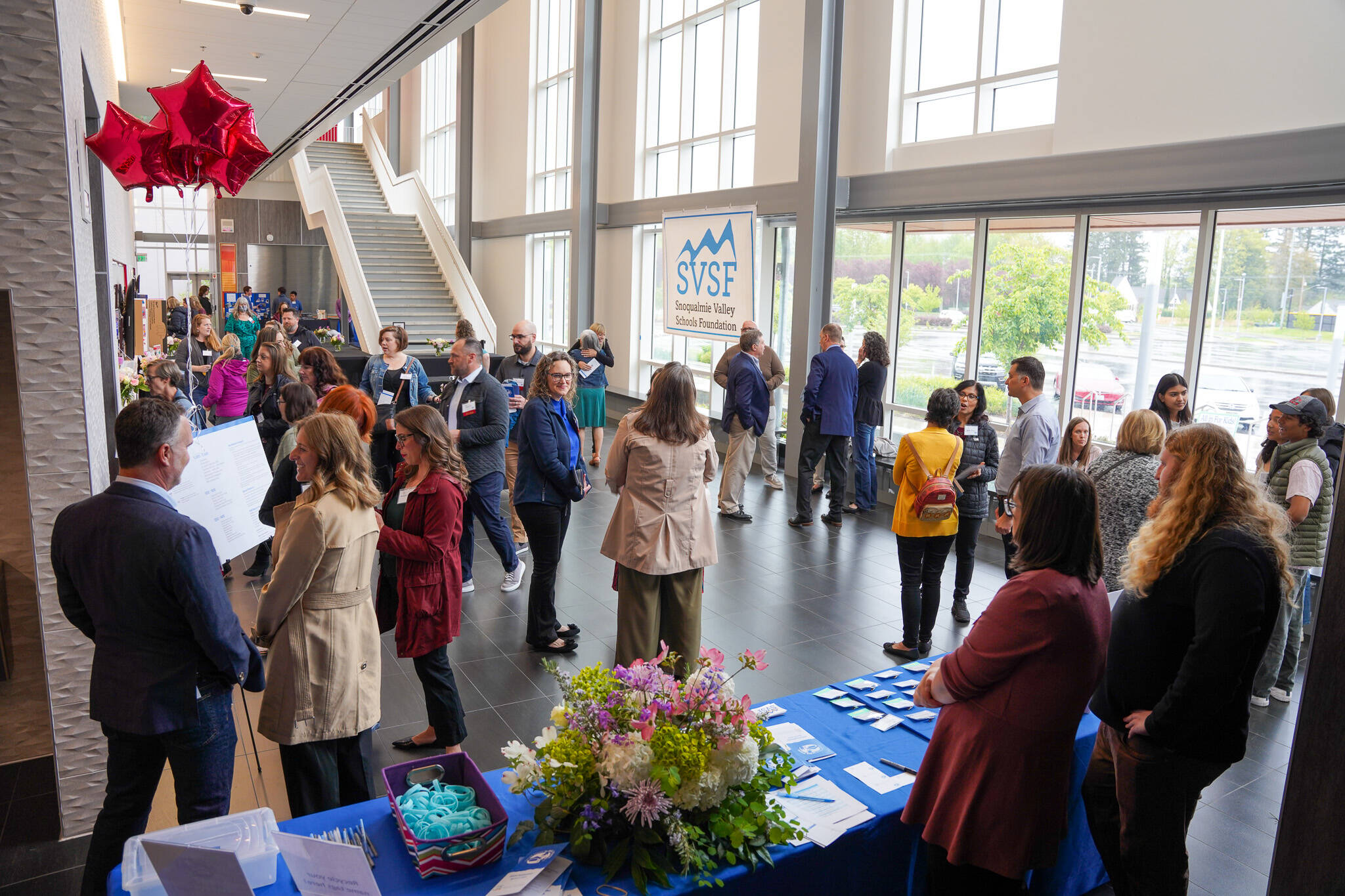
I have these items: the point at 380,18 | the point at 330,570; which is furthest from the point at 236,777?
the point at 380,18

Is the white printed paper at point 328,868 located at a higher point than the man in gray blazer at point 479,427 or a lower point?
lower

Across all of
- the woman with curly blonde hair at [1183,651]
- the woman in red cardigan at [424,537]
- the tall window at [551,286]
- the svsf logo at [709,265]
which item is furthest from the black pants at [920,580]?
the tall window at [551,286]

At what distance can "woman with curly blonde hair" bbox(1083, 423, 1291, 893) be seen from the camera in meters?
2.27

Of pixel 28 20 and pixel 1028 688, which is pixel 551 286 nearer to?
pixel 28 20

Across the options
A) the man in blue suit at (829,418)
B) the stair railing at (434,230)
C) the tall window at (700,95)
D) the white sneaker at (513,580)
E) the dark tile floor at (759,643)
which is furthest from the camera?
the stair railing at (434,230)

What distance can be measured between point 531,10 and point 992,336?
1152cm

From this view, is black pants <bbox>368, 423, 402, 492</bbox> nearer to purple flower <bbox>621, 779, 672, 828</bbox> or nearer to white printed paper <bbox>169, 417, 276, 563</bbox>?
white printed paper <bbox>169, 417, 276, 563</bbox>

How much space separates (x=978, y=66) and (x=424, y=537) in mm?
7185

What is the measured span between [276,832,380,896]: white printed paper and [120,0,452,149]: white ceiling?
5.64 meters

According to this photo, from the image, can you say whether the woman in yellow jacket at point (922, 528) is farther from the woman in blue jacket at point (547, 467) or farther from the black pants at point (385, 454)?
the black pants at point (385, 454)

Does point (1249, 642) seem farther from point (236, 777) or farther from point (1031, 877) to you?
point (236, 777)

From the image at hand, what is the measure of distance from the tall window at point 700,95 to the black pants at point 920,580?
6.99m

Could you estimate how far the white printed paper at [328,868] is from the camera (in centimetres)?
177

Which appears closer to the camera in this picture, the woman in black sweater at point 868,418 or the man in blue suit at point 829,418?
the man in blue suit at point 829,418
